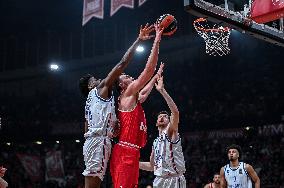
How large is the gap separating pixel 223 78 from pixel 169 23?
14.9 meters

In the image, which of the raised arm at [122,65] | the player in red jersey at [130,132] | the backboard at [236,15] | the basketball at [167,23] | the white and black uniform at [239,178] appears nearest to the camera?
the raised arm at [122,65]

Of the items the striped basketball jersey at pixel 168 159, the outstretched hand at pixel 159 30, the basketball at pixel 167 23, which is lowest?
the striped basketball jersey at pixel 168 159

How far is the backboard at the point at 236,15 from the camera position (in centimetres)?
593

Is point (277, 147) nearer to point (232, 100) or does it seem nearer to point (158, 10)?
point (232, 100)

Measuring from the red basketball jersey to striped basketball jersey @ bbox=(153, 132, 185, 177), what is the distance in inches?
39.3

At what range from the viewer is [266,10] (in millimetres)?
6422

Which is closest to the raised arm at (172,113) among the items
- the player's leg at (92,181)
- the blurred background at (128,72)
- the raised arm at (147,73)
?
the raised arm at (147,73)

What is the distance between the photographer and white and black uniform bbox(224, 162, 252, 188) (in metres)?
7.71

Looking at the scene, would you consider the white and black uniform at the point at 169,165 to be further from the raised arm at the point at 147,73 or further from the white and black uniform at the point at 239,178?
Result: the white and black uniform at the point at 239,178

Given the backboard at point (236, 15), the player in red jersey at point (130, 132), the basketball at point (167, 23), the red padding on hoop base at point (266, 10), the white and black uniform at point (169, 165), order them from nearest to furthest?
the player in red jersey at point (130, 132)
the basketball at point (167, 23)
the white and black uniform at point (169, 165)
the backboard at point (236, 15)
the red padding on hoop base at point (266, 10)

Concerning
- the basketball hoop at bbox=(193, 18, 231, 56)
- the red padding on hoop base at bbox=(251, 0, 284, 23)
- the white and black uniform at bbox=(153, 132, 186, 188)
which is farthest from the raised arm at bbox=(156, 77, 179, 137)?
the basketball hoop at bbox=(193, 18, 231, 56)

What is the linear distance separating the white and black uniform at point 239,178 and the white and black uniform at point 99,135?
393 cm

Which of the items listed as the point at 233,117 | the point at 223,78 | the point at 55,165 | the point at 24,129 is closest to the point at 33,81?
the point at 24,129

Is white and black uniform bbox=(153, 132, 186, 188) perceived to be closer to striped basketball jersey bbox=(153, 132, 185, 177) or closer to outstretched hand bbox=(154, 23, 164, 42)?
striped basketball jersey bbox=(153, 132, 185, 177)
